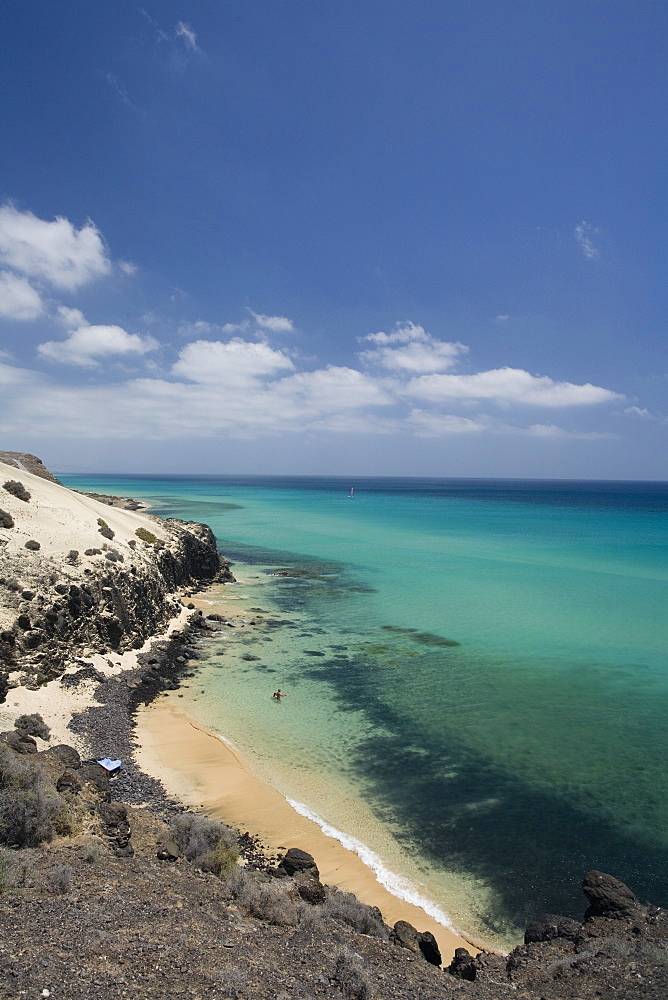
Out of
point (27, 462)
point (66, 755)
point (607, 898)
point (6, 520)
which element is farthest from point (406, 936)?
point (27, 462)

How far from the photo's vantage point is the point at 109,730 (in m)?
20.0

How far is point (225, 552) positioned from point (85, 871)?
59699 mm

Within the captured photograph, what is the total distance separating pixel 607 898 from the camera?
11.9 m

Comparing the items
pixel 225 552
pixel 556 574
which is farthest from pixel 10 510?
pixel 556 574

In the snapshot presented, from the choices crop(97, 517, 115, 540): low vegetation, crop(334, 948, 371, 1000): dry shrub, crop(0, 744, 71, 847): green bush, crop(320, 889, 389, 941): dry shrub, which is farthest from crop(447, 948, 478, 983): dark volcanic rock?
crop(97, 517, 115, 540): low vegetation

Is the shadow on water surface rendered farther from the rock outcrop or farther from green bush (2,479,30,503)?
the rock outcrop

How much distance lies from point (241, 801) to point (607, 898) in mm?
10190

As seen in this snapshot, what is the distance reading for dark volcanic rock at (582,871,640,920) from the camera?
461 inches

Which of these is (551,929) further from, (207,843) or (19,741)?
(19,741)

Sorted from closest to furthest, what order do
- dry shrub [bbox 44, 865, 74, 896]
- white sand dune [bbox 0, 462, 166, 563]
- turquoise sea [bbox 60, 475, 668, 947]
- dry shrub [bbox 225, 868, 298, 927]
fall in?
dry shrub [bbox 44, 865, 74, 896], dry shrub [bbox 225, 868, 298, 927], turquoise sea [bbox 60, 475, 668, 947], white sand dune [bbox 0, 462, 166, 563]

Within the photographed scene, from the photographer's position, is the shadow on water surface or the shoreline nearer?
the shoreline

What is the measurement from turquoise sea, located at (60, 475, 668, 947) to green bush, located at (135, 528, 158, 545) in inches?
353

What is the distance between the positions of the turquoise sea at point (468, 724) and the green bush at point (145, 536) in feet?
29.4

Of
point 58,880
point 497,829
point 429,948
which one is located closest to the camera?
point 58,880
